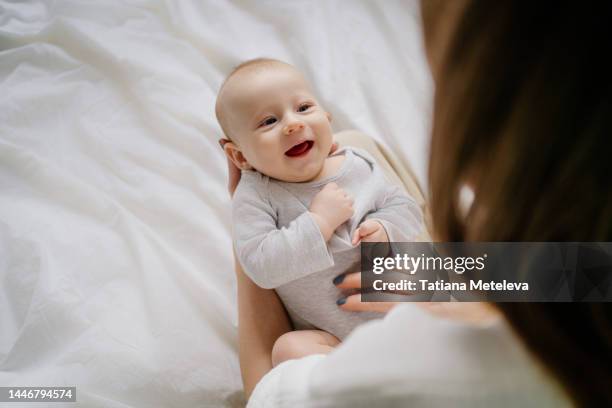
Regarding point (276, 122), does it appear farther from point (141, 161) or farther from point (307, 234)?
point (141, 161)

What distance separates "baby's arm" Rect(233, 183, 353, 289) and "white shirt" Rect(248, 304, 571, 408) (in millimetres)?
313

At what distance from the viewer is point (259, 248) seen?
30.4 inches

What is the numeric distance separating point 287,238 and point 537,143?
43 cm

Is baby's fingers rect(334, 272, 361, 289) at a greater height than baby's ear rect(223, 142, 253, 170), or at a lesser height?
lesser

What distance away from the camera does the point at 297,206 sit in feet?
2.76

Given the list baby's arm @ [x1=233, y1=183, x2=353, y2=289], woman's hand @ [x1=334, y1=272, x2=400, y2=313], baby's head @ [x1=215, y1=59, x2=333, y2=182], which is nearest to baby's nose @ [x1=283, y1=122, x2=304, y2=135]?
baby's head @ [x1=215, y1=59, x2=333, y2=182]

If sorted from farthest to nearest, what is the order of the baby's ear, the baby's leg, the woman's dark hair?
the baby's ear, the baby's leg, the woman's dark hair

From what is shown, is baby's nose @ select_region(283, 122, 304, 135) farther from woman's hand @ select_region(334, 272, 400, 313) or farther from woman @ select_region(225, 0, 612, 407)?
woman @ select_region(225, 0, 612, 407)

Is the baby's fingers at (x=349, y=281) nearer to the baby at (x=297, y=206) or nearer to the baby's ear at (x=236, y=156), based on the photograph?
the baby at (x=297, y=206)

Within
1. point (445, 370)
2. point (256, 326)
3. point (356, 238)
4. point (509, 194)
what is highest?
point (509, 194)

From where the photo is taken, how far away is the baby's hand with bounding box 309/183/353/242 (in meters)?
0.78

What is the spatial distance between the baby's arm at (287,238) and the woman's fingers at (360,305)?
64 mm

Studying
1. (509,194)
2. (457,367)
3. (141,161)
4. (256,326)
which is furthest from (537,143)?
(141,161)

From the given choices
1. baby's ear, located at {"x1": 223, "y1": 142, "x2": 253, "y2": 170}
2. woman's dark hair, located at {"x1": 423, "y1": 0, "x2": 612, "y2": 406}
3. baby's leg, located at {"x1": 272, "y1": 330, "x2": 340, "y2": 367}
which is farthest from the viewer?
baby's ear, located at {"x1": 223, "y1": 142, "x2": 253, "y2": 170}
